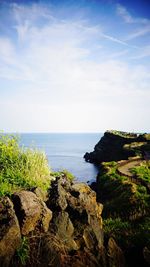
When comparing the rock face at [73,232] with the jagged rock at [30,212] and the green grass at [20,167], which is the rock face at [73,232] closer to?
the jagged rock at [30,212]

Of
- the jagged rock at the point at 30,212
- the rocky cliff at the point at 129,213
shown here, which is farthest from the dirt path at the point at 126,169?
the jagged rock at the point at 30,212

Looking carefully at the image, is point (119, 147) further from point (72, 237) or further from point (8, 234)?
point (8, 234)

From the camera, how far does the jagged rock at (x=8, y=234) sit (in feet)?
18.7

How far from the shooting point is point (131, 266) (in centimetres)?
769

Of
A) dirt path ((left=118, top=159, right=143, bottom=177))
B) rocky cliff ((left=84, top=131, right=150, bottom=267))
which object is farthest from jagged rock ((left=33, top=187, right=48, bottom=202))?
dirt path ((left=118, top=159, right=143, bottom=177))

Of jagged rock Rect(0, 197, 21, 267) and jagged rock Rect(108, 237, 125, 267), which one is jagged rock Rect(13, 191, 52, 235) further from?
jagged rock Rect(108, 237, 125, 267)

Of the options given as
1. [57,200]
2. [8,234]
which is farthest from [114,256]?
[8,234]

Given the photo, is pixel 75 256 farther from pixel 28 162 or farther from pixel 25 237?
pixel 28 162

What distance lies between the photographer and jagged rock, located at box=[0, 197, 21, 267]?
5.70 metres

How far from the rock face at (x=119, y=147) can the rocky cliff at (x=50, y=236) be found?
52.1 meters

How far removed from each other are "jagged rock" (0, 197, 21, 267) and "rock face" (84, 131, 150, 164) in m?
54.2

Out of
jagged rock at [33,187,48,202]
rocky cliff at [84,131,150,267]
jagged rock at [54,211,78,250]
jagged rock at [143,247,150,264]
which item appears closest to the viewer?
jagged rock at [54,211,78,250]

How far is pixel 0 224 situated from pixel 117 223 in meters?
8.05

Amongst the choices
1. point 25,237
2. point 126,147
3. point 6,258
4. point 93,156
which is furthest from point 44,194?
point 93,156
